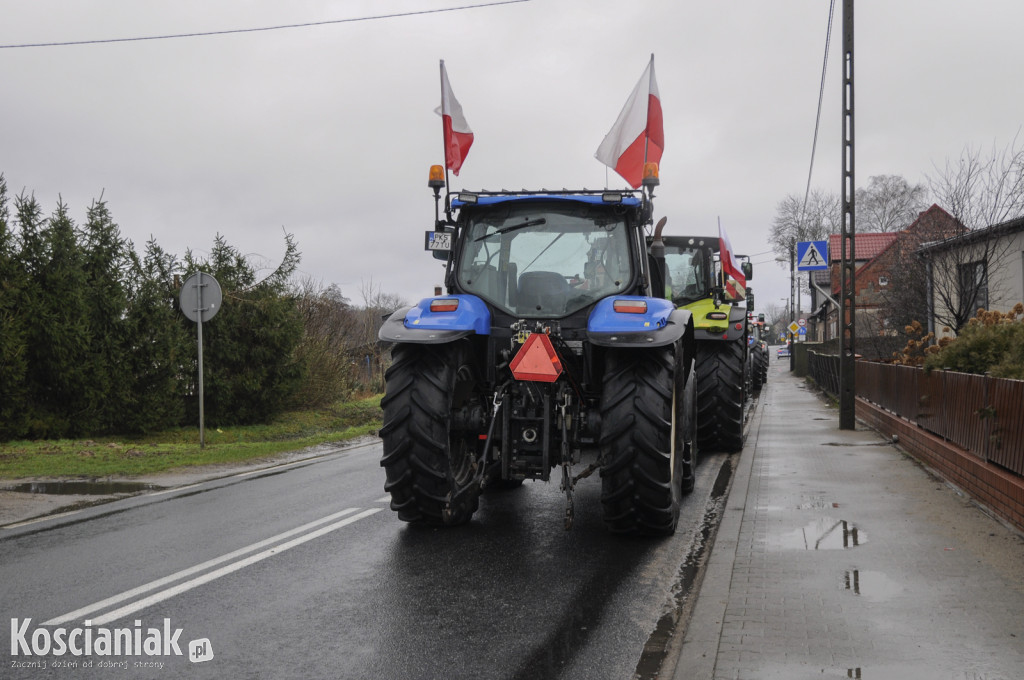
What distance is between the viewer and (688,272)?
1445cm

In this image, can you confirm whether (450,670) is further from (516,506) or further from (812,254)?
(812,254)

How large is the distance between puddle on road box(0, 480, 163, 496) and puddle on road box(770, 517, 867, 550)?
648 centimetres

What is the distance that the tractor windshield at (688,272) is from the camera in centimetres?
1422

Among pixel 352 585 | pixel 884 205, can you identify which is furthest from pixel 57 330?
pixel 884 205

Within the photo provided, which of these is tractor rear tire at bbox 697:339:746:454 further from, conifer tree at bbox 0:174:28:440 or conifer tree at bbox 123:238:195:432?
conifer tree at bbox 0:174:28:440

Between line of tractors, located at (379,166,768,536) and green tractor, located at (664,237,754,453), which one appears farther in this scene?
green tractor, located at (664,237,754,453)

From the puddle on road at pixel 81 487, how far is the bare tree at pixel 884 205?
69.9m

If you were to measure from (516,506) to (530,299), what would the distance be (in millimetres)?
2123

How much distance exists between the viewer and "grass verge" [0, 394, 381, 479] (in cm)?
1059

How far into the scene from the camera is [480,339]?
6.87 meters

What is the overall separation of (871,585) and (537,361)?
99.5 inches

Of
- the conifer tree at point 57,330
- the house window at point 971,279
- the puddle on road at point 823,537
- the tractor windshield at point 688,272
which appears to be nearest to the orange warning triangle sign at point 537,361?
the puddle on road at point 823,537

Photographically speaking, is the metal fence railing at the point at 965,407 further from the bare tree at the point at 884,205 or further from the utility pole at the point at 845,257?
the bare tree at the point at 884,205

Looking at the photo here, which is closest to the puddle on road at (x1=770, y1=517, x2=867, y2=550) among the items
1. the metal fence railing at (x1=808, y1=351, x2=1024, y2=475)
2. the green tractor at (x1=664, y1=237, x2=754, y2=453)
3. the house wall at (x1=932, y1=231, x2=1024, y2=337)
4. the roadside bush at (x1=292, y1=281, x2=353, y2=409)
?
the metal fence railing at (x1=808, y1=351, x2=1024, y2=475)
